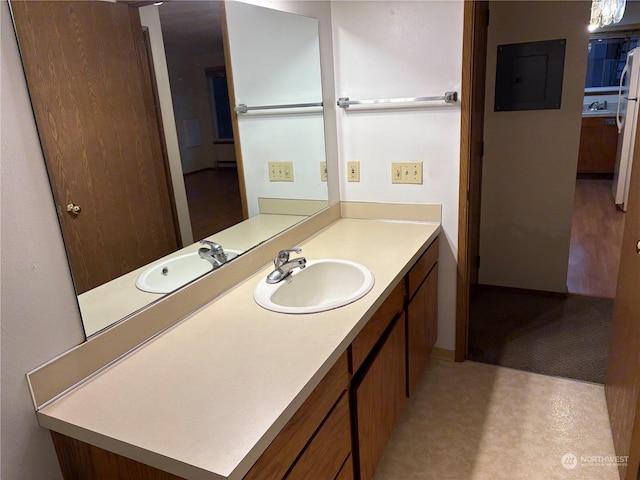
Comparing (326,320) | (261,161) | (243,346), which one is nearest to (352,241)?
(261,161)

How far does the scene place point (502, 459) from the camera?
1.88m

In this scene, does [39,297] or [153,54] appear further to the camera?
[153,54]

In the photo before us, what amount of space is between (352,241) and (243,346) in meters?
0.95

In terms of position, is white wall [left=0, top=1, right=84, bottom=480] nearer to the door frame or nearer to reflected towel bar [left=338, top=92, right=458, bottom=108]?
reflected towel bar [left=338, top=92, right=458, bottom=108]

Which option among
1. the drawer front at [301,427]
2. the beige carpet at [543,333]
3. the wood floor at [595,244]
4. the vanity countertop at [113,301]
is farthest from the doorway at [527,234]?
the vanity countertop at [113,301]

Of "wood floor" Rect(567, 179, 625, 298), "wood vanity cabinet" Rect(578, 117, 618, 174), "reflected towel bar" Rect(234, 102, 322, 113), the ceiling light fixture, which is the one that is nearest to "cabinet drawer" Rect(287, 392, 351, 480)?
"reflected towel bar" Rect(234, 102, 322, 113)

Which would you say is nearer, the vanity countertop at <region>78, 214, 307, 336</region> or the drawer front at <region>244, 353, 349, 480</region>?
the drawer front at <region>244, 353, 349, 480</region>

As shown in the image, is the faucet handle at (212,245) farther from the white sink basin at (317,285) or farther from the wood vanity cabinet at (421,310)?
the wood vanity cabinet at (421,310)

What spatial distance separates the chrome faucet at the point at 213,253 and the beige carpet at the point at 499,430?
1040 millimetres

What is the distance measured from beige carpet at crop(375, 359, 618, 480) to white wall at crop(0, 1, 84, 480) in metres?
1.29

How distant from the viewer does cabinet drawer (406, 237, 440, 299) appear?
1.93m

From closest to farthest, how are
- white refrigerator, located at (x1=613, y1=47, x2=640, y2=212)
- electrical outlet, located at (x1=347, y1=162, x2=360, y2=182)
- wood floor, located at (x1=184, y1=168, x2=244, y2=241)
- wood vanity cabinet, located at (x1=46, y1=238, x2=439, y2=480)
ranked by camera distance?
1. wood vanity cabinet, located at (x1=46, y1=238, x2=439, y2=480)
2. wood floor, located at (x1=184, y1=168, x2=244, y2=241)
3. electrical outlet, located at (x1=347, y1=162, x2=360, y2=182)
4. white refrigerator, located at (x1=613, y1=47, x2=640, y2=212)

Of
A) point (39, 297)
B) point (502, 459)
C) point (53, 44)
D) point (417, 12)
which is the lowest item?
point (502, 459)

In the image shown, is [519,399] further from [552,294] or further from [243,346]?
[243,346]
